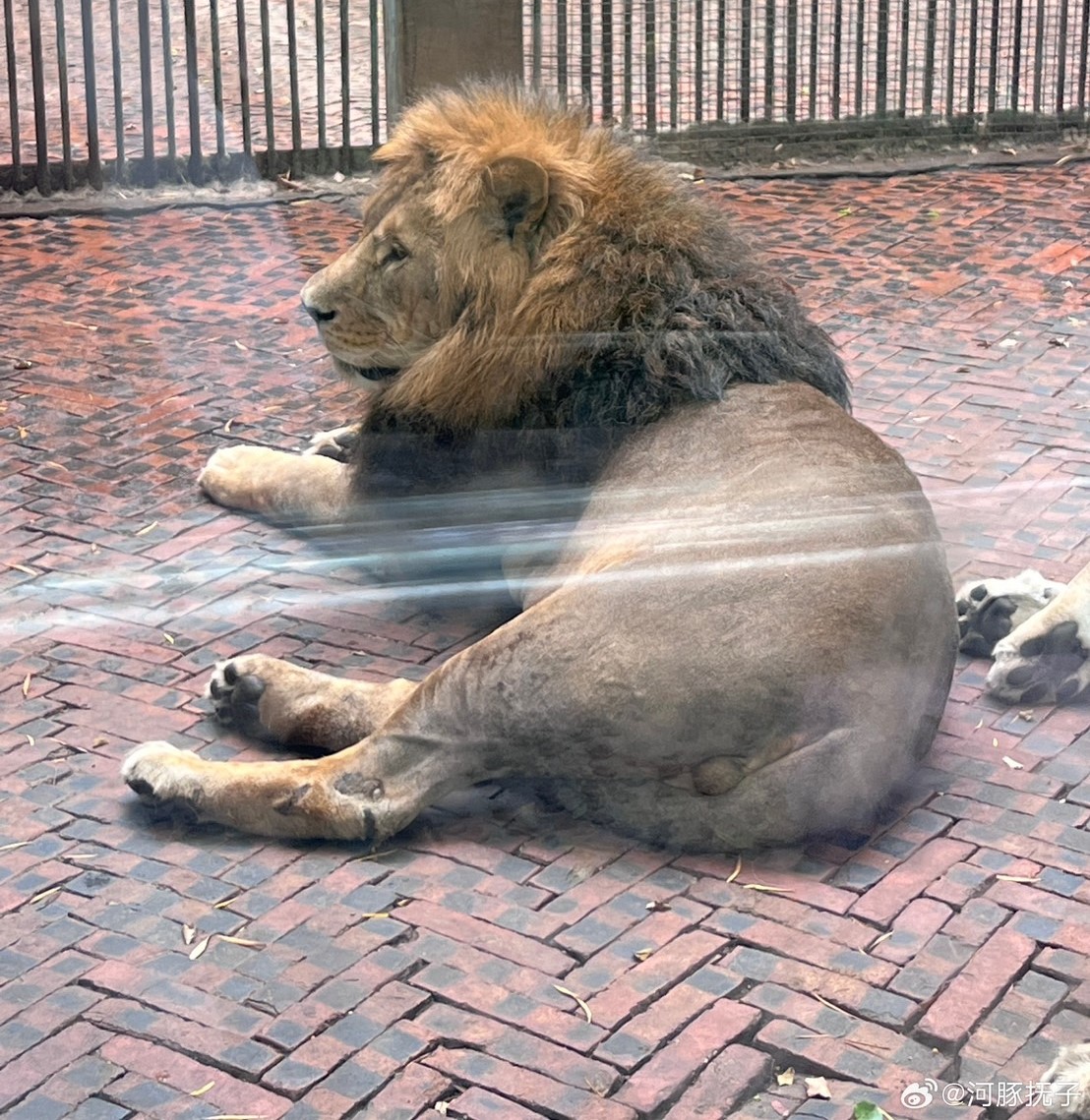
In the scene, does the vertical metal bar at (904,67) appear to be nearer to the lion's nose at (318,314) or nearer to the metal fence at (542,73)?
the metal fence at (542,73)

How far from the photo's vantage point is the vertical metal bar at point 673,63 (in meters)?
5.31

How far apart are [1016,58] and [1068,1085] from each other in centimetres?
423

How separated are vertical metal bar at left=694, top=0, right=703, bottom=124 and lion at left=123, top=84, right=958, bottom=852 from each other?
2119mm

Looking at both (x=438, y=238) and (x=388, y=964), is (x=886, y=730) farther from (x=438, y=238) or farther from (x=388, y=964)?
(x=438, y=238)

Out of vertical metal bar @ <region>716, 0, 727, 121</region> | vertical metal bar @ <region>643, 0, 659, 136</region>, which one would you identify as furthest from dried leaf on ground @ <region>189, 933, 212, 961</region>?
vertical metal bar @ <region>716, 0, 727, 121</region>

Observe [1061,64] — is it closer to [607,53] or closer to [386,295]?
[607,53]

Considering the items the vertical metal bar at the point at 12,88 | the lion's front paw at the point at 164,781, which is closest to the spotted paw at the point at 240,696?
the lion's front paw at the point at 164,781

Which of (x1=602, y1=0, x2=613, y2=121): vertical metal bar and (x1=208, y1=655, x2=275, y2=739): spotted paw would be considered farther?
(x1=602, y1=0, x2=613, y2=121): vertical metal bar

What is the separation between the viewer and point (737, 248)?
3404 mm

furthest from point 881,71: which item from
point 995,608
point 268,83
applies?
point 995,608

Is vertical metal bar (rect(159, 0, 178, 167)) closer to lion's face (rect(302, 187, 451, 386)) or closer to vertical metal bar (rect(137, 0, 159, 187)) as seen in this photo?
vertical metal bar (rect(137, 0, 159, 187))

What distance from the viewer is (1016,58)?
18.9ft

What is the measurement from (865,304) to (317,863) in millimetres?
2342

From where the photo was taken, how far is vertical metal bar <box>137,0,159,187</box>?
16.6ft
